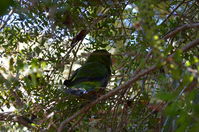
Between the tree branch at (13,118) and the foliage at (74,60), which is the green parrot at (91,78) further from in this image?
the tree branch at (13,118)

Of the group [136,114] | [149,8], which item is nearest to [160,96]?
[149,8]

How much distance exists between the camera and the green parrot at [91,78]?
1962 mm

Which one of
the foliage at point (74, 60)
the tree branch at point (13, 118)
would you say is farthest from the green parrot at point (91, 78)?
the tree branch at point (13, 118)

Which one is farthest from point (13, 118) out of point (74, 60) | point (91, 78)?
point (91, 78)

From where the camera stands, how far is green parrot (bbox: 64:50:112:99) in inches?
77.2

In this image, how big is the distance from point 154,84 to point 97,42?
1.56ft

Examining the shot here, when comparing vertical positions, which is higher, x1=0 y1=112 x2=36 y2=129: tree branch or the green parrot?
the green parrot

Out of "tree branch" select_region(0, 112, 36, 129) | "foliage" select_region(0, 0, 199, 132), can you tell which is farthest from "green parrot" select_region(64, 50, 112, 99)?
"tree branch" select_region(0, 112, 36, 129)

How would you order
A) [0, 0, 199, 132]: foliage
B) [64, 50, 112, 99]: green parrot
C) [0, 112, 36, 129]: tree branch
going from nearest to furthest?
[0, 0, 199, 132]: foliage < [0, 112, 36, 129]: tree branch < [64, 50, 112, 99]: green parrot

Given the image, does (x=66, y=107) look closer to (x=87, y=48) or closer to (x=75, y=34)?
(x=87, y=48)

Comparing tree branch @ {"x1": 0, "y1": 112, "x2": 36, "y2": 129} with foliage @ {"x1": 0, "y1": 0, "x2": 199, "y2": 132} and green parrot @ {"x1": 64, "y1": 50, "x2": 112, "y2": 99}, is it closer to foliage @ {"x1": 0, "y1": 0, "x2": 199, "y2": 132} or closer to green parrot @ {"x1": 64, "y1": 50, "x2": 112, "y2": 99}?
foliage @ {"x1": 0, "y1": 0, "x2": 199, "y2": 132}

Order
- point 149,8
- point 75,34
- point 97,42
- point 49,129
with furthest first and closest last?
point 75,34
point 97,42
point 49,129
point 149,8

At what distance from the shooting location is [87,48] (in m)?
2.07

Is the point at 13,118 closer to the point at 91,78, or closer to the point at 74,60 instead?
the point at 74,60
